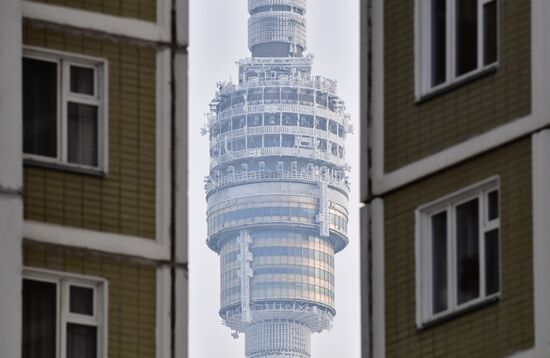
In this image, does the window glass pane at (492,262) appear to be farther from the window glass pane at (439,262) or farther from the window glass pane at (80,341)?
the window glass pane at (80,341)

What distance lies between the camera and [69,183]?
31.0 m

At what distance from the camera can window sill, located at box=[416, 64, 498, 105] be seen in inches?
1204

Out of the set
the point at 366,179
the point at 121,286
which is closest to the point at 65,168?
the point at 121,286

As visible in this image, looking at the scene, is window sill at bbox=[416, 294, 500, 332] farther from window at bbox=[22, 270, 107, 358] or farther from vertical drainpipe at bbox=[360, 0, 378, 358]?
window at bbox=[22, 270, 107, 358]

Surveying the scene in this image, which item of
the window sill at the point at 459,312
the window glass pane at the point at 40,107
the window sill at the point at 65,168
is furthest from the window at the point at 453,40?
the window glass pane at the point at 40,107

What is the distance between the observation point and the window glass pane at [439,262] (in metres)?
30.7

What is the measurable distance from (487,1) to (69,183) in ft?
19.1

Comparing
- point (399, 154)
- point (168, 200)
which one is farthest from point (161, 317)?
point (399, 154)

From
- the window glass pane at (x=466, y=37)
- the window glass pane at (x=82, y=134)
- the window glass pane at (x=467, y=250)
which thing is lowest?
the window glass pane at (x=467, y=250)

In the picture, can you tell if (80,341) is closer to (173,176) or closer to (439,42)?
(173,176)

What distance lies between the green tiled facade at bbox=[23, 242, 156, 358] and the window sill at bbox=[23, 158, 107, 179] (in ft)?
3.53

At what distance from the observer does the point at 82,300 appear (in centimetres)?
3064

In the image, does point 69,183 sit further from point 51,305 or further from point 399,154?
point 399,154
